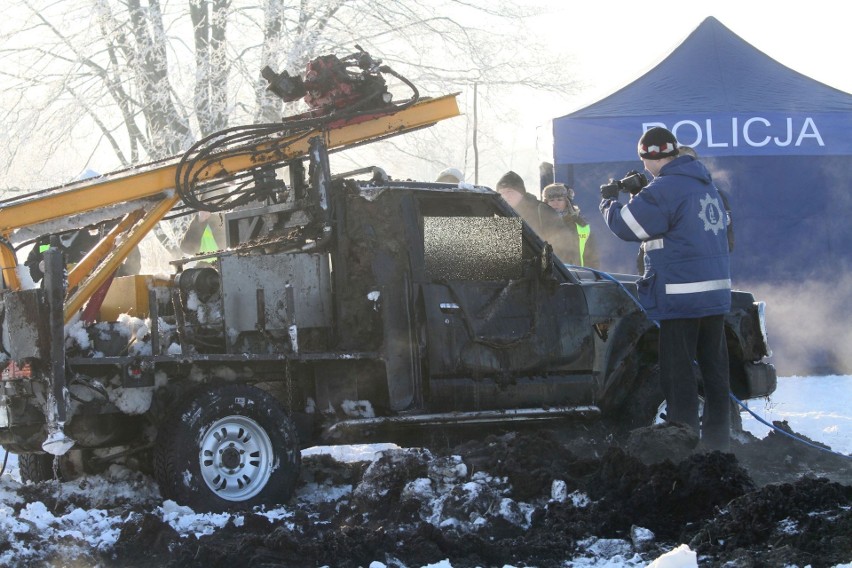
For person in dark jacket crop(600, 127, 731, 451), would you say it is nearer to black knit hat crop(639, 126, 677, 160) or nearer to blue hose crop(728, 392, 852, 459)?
black knit hat crop(639, 126, 677, 160)

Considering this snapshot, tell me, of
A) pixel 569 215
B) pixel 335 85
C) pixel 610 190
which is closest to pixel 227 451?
pixel 335 85

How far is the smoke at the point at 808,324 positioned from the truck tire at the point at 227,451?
7.70 m

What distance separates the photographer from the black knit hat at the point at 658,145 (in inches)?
269

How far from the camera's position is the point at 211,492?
5.97 m

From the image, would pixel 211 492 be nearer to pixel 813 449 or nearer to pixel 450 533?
pixel 450 533

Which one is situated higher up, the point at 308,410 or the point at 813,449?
the point at 308,410

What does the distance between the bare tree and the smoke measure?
6.91m

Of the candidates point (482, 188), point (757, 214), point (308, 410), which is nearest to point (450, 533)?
point (308, 410)

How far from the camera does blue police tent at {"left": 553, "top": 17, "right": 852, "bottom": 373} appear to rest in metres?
12.1

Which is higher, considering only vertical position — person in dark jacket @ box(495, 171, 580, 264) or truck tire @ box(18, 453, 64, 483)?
person in dark jacket @ box(495, 171, 580, 264)

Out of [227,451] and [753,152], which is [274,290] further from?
[753,152]

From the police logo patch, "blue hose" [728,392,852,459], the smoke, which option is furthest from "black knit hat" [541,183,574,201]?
the police logo patch

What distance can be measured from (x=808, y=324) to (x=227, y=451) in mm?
8396

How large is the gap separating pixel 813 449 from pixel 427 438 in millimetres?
2659
